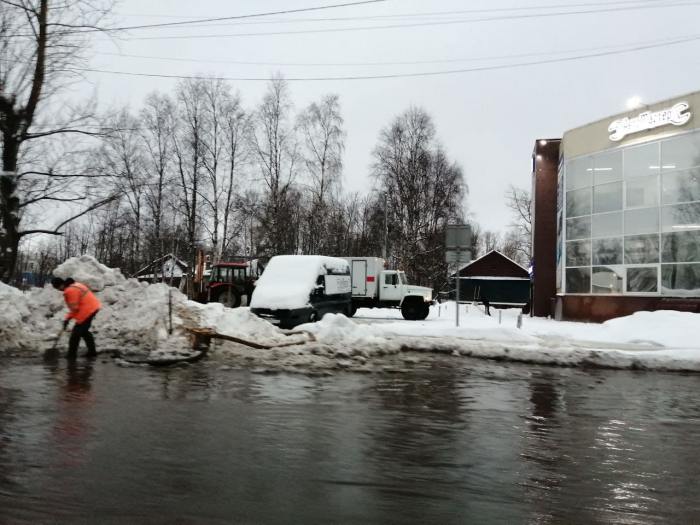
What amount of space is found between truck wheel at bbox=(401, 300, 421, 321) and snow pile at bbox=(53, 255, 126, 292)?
13.4 m

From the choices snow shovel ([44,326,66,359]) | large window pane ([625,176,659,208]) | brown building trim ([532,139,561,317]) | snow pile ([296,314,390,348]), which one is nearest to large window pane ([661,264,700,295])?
large window pane ([625,176,659,208])

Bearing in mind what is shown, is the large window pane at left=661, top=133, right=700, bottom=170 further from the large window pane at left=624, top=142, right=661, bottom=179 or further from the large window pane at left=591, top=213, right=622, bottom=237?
the large window pane at left=591, top=213, right=622, bottom=237

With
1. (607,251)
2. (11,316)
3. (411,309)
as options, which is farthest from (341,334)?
(607,251)

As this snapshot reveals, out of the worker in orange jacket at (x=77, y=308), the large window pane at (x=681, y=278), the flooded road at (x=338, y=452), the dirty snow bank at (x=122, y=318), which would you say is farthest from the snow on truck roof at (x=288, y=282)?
the large window pane at (x=681, y=278)

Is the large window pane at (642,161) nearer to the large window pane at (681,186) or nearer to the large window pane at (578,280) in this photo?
the large window pane at (681,186)

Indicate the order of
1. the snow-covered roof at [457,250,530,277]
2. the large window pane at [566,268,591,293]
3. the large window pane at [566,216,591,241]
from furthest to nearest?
the snow-covered roof at [457,250,530,277] < the large window pane at [566,216,591,241] < the large window pane at [566,268,591,293]

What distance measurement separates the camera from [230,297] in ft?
86.1

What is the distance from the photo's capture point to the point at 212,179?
1516 inches

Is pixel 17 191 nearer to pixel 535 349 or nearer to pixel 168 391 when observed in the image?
pixel 168 391

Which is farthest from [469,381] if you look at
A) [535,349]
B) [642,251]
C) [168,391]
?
[642,251]

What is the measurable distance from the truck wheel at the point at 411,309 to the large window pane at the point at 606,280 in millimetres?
7662

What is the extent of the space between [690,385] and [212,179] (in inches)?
1314

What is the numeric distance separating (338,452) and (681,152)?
22190mm

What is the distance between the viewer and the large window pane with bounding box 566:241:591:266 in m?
25.2
